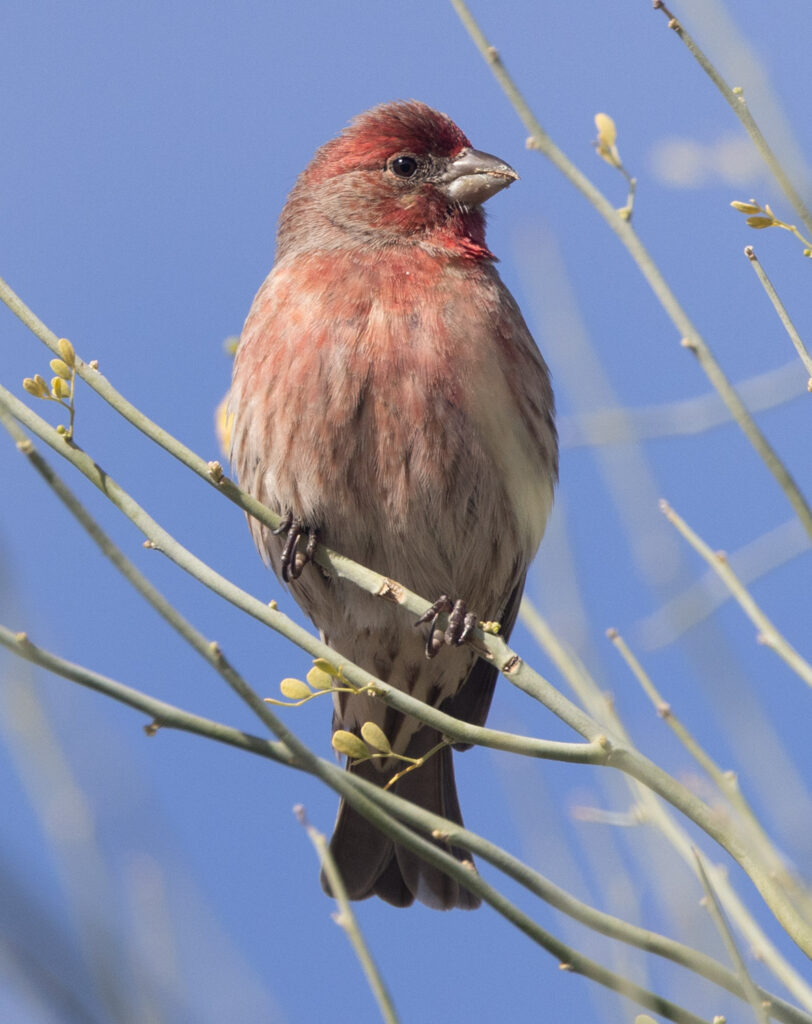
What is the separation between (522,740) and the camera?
3059 millimetres

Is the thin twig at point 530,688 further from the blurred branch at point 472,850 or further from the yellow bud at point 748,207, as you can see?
Result: the yellow bud at point 748,207

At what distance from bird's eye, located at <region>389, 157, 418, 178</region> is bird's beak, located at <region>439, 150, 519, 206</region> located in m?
0.19

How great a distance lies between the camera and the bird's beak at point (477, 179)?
625cm

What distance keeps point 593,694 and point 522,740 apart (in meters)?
0.22

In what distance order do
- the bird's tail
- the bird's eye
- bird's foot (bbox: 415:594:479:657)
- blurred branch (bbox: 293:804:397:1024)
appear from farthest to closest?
the bird's eye → the bird's tail → bird's foot (bbox: 415:594:479:657) → blurred branch (bbox: 293:804:397:1024)

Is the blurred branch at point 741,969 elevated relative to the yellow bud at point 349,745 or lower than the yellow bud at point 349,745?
lower

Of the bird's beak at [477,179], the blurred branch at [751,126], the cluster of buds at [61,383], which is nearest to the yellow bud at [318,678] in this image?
the cluster of buds at [61,383]

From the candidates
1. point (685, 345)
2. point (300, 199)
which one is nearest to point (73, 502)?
point (685, 345)

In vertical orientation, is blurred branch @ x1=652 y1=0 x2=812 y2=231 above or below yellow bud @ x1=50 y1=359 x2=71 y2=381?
below

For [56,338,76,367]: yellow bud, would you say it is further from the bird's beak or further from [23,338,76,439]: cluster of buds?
the bird's beak

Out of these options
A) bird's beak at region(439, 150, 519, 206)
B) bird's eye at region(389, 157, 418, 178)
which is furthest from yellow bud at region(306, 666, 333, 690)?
bird's eye at region(389, 157, 418, 178)

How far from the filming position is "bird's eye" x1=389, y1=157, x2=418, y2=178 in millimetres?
6496

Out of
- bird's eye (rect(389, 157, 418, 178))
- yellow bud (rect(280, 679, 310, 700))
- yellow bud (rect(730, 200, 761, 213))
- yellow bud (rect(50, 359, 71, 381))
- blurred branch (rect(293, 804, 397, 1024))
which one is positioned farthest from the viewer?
bird's eye (rect(389, 157, 418, 178))

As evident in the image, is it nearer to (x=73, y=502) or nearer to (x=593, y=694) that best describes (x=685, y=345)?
(x=593, y=694)
